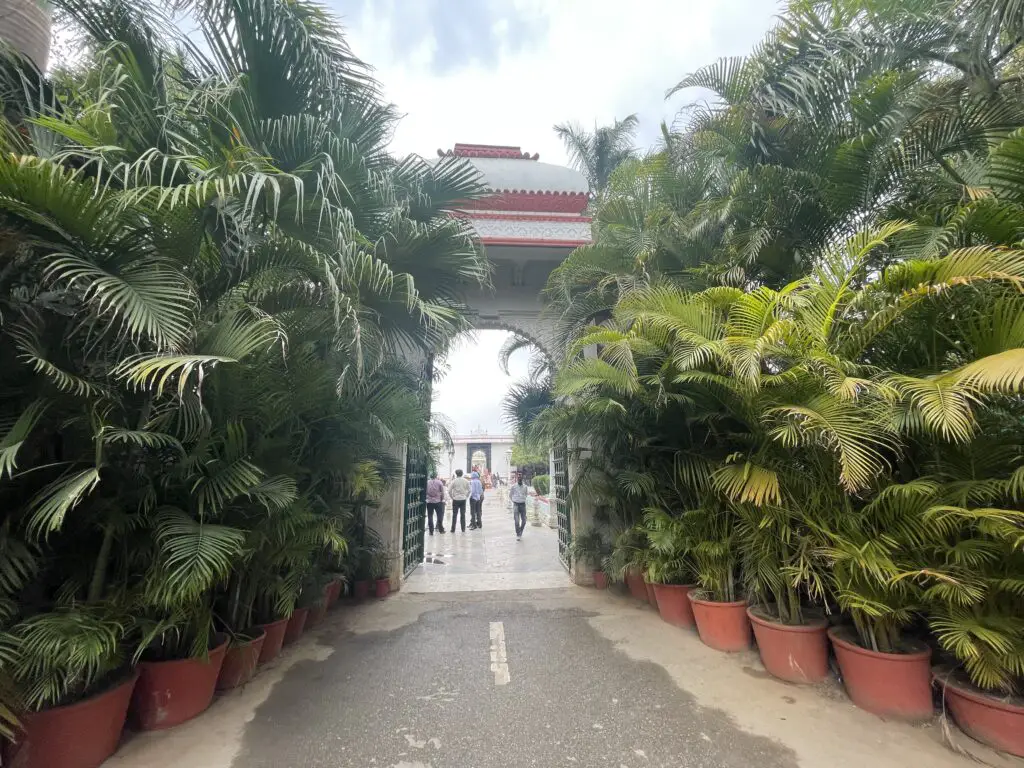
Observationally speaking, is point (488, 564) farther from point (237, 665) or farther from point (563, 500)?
point (237, 665)

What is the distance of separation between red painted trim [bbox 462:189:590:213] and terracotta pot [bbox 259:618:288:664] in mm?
5406

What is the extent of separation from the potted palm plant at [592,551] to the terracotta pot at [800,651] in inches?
95.8

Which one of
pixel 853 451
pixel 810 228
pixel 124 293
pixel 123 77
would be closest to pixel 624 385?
pixel 853 451

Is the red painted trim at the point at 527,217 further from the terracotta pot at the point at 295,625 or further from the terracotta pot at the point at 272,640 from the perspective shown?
the terracotta pot at the point at 272,640

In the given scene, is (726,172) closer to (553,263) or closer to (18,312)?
(553,263)

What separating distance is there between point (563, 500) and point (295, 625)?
139 inches

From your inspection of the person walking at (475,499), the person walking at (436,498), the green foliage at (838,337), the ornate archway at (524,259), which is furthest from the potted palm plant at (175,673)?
the person walking at (475,499)

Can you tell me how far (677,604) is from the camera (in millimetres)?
4191

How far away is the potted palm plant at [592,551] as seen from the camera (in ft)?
18.0

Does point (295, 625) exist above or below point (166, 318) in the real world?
below

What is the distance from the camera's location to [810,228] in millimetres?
3539

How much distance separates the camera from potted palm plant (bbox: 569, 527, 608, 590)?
5.50m

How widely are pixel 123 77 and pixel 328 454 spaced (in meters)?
2.58

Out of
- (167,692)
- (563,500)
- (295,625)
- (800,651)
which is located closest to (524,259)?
(563,500)
